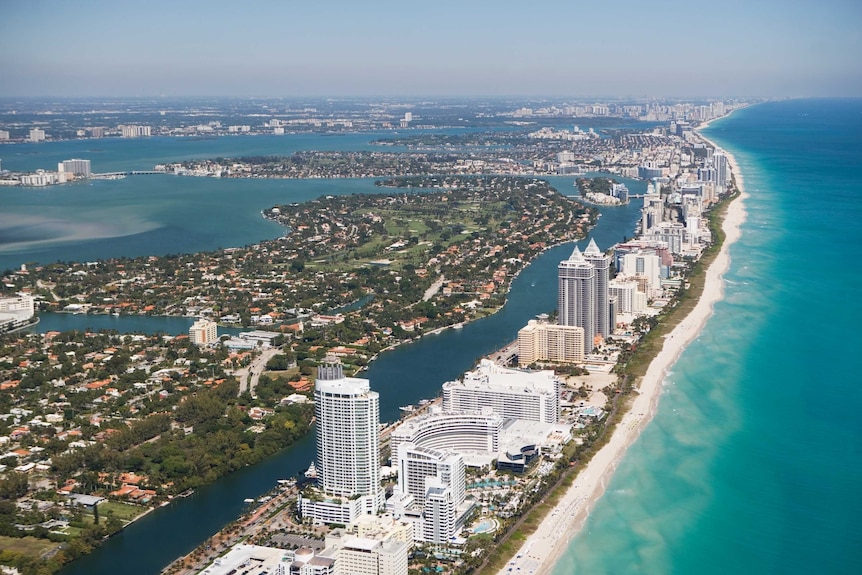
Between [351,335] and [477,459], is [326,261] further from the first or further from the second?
[477,459]

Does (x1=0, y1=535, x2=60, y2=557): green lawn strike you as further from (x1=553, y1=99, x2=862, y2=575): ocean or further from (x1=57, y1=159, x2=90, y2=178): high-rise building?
(x1=57, y1=159, x2=90, y2=178): high-rise building

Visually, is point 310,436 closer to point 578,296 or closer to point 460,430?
point 460,430

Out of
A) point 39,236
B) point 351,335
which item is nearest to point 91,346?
point 351,335

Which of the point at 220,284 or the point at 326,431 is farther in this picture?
the point at 220,284

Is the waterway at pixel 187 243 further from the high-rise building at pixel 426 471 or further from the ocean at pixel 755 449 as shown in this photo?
the ocean at pixel 755 449

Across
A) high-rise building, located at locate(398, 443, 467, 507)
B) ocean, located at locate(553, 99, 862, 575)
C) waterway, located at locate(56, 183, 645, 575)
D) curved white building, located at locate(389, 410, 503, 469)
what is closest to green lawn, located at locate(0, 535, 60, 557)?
waterway, located at locate(56, 183, 645, 575)

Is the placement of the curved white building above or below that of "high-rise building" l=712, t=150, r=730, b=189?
below

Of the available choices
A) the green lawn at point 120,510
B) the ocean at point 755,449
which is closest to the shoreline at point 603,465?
the ocean at point 755,449

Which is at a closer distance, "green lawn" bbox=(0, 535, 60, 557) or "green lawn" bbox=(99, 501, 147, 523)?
"green lawn" bbox=(0, 535, 60, 557)
